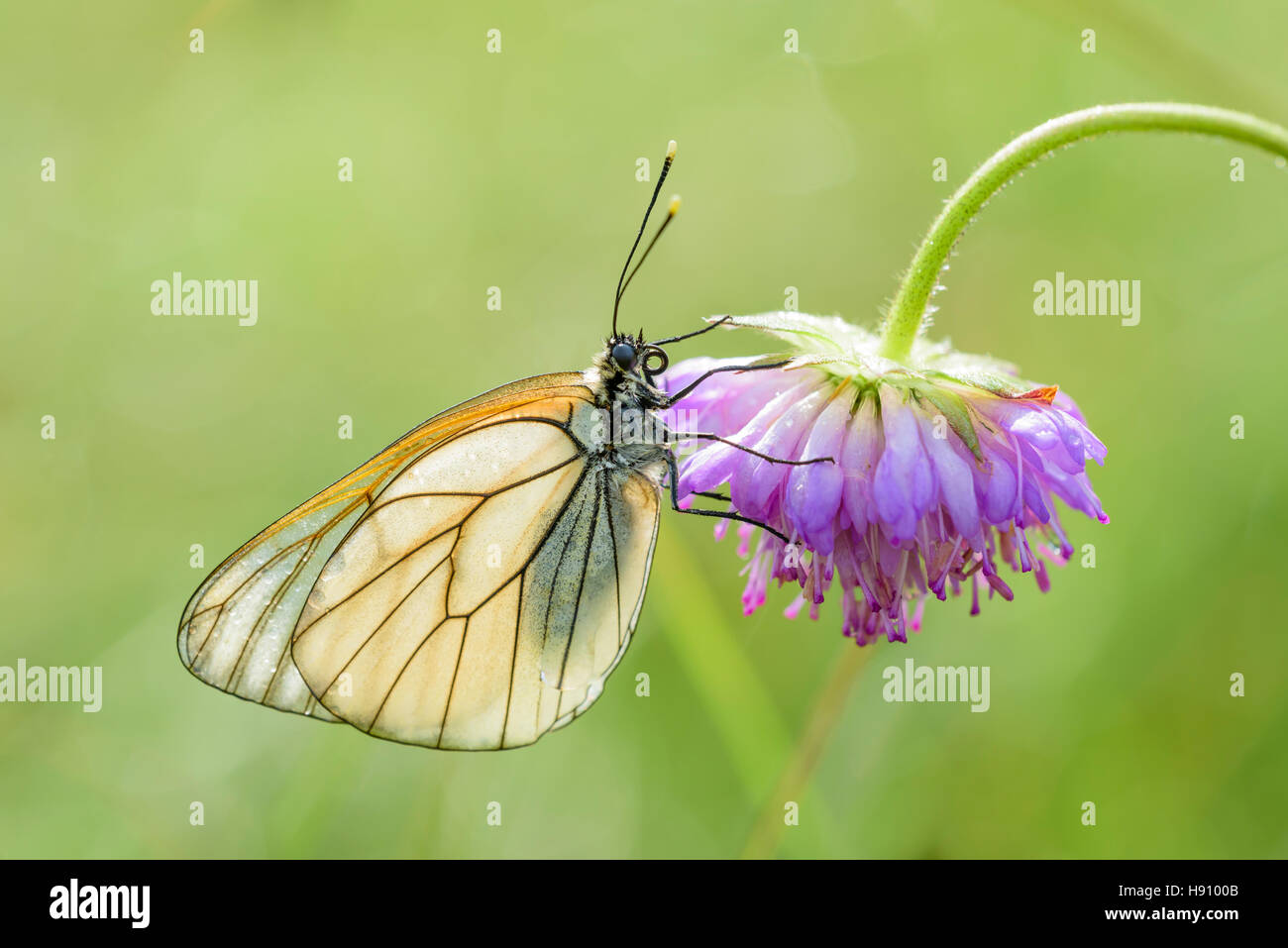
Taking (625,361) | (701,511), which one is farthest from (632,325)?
(701,511)

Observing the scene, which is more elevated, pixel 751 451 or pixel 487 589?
pixel 751 451

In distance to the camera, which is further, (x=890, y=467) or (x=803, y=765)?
(x=803, y=765)

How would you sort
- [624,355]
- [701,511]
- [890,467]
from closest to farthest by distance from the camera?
[890,467], [701,511], [624,355]
